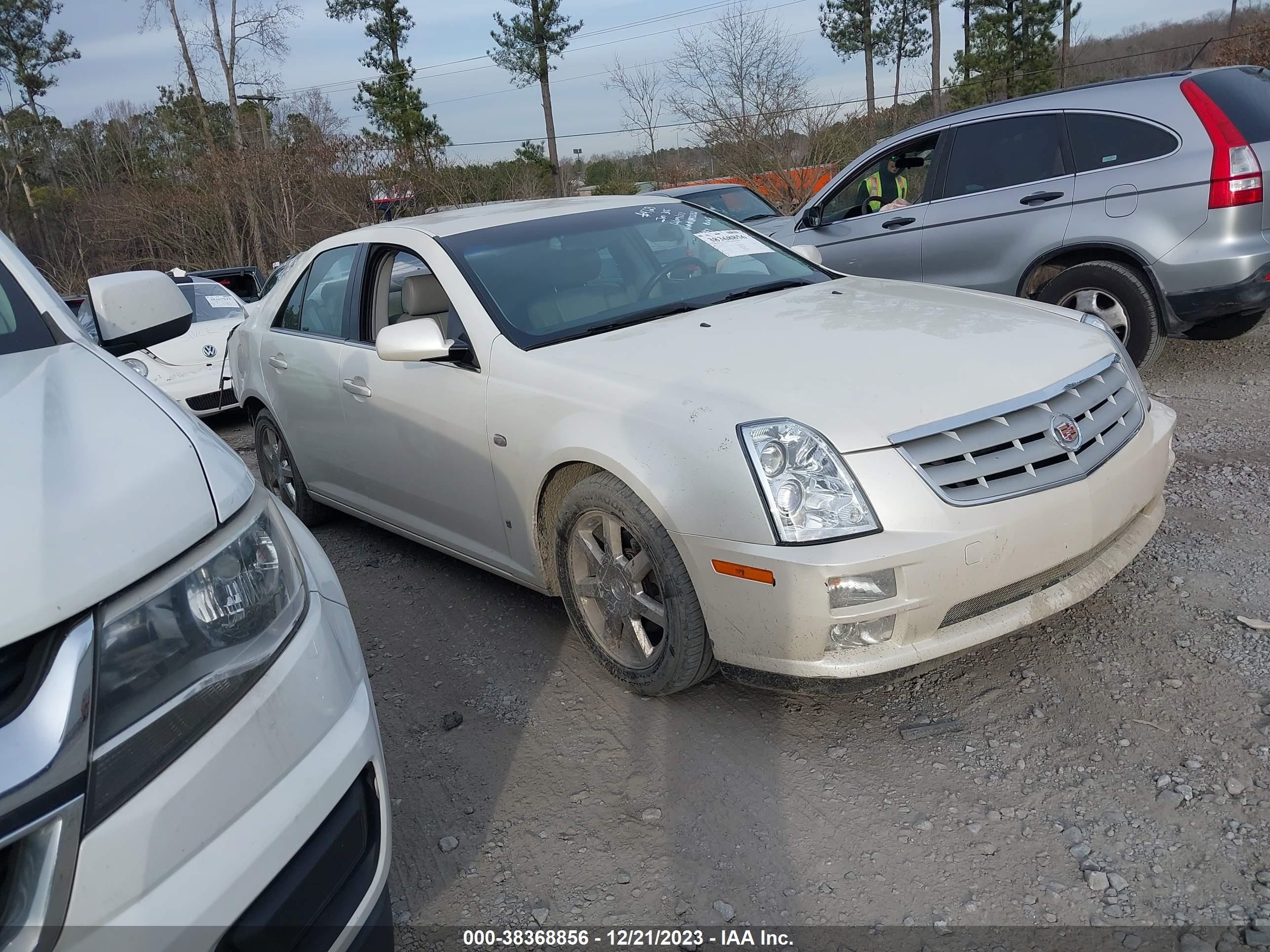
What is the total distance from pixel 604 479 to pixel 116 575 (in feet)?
5.48

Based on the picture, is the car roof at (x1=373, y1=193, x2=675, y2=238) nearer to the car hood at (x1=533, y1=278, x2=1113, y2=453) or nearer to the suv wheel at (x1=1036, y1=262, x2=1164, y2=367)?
the car hood at (x1=533, y1=278, x2=1113, y2=453)

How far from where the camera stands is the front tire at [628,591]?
2.80 meters

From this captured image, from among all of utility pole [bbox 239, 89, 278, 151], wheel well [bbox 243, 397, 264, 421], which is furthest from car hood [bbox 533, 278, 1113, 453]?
utility pole [bbox 239, 89, 278, 151]

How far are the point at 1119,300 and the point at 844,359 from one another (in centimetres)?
346

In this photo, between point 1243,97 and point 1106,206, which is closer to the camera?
point 1243,97

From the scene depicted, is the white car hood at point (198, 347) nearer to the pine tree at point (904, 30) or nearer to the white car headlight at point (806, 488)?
the white car headlight at point (806, 488)

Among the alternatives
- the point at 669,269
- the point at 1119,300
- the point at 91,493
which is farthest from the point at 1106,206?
the point at 91,493

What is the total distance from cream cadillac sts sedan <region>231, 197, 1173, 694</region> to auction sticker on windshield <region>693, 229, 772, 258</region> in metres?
0.02

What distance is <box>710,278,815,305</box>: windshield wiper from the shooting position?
3.84 meters

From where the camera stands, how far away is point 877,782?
2615 mm

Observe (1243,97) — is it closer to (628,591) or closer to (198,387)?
(628,591)

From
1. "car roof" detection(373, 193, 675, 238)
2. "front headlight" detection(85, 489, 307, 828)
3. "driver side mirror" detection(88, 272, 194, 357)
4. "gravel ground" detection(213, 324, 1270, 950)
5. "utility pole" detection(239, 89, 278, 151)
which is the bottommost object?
"gravel ground" detection(213, 324, 1270, 950)

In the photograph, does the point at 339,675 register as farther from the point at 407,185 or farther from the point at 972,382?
the point at 407,185

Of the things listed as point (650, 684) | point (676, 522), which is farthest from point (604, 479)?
point (650, 684)
